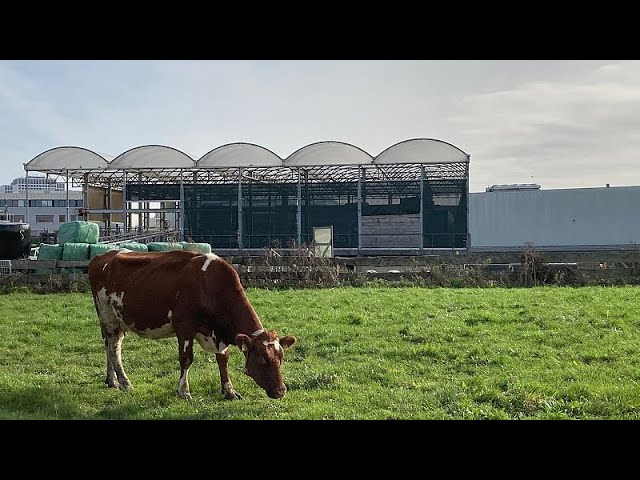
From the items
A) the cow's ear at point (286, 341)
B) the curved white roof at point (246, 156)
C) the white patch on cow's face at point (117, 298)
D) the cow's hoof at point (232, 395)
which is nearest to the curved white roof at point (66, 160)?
the curved white roof at point (246, 156)

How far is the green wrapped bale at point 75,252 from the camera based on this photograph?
16.0m

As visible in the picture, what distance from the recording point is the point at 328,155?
26.9 metres

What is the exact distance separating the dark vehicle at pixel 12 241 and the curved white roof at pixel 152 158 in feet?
33.4

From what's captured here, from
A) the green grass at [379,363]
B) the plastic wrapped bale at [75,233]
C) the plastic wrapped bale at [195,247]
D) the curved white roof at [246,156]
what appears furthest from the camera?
the curved white roof at [246,156]

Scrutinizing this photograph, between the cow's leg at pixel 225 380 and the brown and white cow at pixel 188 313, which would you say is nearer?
the brown and white cow at pixel 188 313

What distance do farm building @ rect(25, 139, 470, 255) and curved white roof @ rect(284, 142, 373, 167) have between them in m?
0.05

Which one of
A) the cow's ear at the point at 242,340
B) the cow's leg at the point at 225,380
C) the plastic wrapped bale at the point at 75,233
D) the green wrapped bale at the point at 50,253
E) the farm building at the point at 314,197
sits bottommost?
the cow's leg at the point at 225,380

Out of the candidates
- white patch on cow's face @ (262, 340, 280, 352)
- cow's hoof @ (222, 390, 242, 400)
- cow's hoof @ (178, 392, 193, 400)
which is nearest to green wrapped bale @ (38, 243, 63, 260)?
cow's hoof @ (178, 392, 193, 400)

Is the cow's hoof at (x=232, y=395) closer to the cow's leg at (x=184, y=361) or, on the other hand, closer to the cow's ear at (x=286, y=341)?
the cow's leg at (x=184, y=361)

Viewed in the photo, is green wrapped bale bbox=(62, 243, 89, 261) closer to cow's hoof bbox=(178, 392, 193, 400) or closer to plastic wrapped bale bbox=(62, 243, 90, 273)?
plastic wrapped bale bbox=(62, 243, 90, 273)

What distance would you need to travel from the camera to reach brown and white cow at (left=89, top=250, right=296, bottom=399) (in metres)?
5.85

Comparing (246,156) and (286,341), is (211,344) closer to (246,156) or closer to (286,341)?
(286,341)
